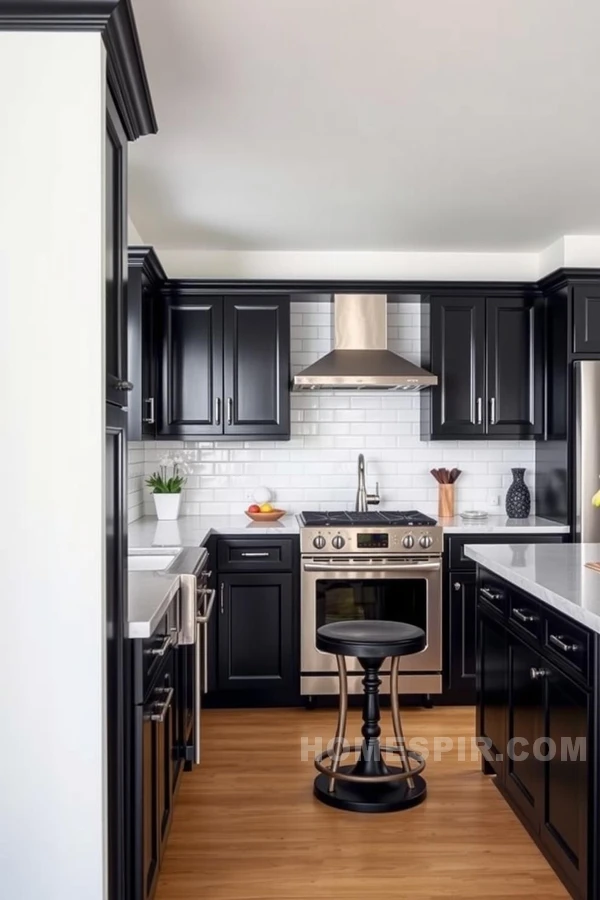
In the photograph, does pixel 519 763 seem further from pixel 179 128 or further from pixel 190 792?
pixel 179 128

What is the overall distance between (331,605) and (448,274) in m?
2.23

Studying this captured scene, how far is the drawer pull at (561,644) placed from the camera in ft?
7.81

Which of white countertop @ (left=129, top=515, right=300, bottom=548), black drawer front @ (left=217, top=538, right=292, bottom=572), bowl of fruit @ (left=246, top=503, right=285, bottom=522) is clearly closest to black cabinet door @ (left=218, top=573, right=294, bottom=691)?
black drawer front @ (left=217, top=538, right=292, bottom=572)

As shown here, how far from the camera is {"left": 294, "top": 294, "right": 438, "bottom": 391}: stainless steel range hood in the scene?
4676mm

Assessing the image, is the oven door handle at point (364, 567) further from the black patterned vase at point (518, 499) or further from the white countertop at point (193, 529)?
the black patterned vase at point (518, 499)

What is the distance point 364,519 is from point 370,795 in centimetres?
168

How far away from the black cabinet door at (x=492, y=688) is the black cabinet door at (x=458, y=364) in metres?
1.62

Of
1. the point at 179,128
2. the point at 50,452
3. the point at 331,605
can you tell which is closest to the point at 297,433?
the point at 331,605

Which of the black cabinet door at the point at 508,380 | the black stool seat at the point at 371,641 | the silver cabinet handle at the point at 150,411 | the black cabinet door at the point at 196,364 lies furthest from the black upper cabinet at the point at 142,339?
the black cabinet door at the point at 508,380

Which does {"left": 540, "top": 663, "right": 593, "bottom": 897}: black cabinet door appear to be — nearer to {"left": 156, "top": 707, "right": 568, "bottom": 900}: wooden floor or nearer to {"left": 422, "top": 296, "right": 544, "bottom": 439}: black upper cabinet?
{"left": 156, "top": 707, "right": 568, "bottom": 900}: wooden floor

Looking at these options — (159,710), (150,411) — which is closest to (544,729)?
(159,710)

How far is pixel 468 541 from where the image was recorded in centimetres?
461

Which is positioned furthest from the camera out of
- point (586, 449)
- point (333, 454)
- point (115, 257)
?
point (333, 454)

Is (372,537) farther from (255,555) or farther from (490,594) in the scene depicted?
(490,594)
